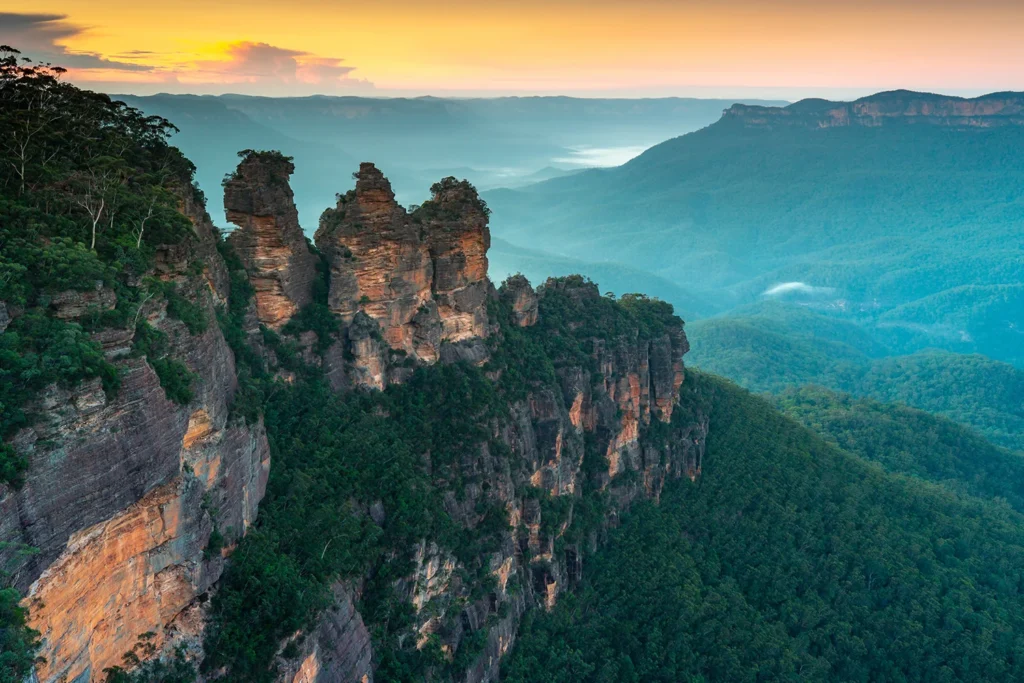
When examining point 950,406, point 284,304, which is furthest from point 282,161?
point 950,406

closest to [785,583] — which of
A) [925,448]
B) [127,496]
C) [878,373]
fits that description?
[127,496]

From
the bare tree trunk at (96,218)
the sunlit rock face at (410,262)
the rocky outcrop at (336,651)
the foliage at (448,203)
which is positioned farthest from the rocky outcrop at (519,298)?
the bare tree trunk at (96,218)

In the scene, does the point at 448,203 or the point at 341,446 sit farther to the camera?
the point at 448,203

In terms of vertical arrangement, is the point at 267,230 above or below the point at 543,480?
above

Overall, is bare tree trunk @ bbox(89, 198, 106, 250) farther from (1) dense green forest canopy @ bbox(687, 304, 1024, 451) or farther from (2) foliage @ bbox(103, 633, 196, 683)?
(1) dense green forest canopy @ bbox(687, 304, 1024, 451)

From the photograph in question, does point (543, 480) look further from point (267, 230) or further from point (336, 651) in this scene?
point (267, 230)

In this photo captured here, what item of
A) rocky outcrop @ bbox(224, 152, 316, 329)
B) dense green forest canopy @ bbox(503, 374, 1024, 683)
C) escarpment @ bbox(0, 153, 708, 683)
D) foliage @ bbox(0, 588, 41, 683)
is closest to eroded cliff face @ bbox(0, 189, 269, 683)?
escarpment @ bbox(0, 153, 708, 683)
